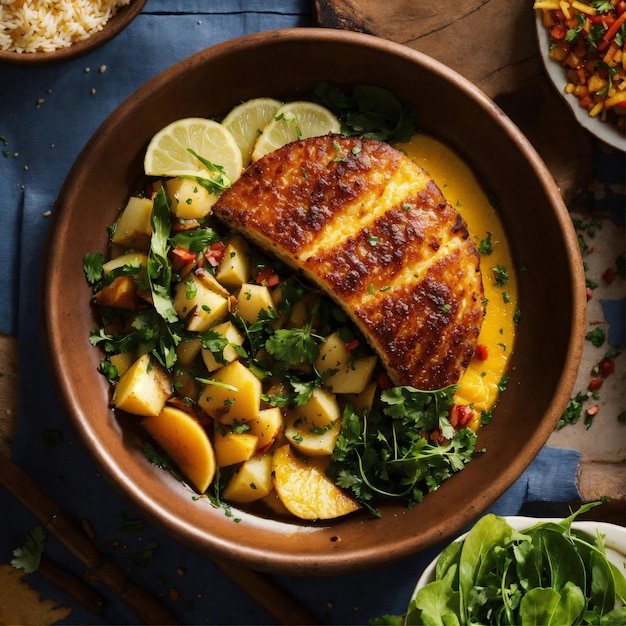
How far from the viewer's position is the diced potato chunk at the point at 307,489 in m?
3.91

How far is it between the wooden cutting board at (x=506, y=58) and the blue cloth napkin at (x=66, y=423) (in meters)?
0.70

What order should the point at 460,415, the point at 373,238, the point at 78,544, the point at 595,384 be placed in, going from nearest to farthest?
the point at 373,238, the point at 460,415, the point at 78,544, the point at 595,384

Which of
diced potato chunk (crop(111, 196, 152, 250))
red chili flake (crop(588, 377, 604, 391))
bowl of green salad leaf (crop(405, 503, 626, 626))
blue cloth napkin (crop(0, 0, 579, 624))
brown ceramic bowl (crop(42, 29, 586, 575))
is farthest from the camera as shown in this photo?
red chili flake (crop(588, 377, 604, 391))

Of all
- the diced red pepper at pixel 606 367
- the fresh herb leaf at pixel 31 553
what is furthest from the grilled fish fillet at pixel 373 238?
the fresh herb leaf at pixel 31 553

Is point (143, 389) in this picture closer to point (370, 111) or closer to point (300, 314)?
point (300, 314)

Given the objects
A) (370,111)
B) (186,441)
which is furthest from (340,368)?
(370,111)

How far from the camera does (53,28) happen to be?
13.3 ft

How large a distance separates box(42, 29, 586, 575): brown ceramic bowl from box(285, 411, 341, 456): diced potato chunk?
417 millimetres

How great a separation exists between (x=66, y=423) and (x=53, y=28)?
2118mm

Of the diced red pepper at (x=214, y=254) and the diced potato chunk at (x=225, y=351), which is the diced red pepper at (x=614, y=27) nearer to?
the diced red pepper at (x=214, y=254)

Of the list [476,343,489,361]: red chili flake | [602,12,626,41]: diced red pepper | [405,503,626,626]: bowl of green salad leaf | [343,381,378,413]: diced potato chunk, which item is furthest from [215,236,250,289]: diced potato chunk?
[602,12,626,41]: diced red pepper

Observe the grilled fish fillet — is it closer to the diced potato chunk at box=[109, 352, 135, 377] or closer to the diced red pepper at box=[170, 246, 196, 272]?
the diced red pepper at box=[170, 246, 196, 272]

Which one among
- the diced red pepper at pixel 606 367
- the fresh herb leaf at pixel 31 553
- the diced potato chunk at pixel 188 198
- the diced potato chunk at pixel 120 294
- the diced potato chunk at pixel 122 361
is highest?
the diced potato chunk at pixel 188 198

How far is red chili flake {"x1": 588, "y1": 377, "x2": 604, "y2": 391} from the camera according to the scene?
4.43 metres
